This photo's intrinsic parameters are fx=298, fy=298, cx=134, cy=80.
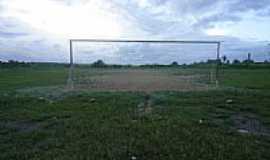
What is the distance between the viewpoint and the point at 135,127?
539 cm

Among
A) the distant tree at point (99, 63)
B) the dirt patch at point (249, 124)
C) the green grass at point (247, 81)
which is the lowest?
the dirt patch at point (249, 124)

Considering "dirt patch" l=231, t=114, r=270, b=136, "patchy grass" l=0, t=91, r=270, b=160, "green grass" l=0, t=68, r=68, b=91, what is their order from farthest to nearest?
"green grass" l=0, t=68, r=68, b=91
"dirt patch" l=231, t=114, r=270, b=136
"patchy grass" l=0, t=91, r=270, b=160

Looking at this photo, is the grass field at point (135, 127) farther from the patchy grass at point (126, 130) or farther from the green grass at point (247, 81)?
the green grass at point (247, 81)

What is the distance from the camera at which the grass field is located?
4168mm

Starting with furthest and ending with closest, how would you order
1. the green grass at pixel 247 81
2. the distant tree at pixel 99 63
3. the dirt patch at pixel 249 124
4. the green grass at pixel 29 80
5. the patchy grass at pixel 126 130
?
1. the green grass at pixel 29 80
2. the distant tree at pixel 99 63
3. the green grass at pixel 247 81
4. the dirt patch at pixel 249 124
5. the patchy grass at pixel 126 130

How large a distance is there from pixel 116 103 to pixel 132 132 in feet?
9.69

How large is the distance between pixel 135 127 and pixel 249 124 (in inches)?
92.8

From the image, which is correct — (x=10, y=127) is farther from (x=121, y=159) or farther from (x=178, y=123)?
(x=178, y=123)

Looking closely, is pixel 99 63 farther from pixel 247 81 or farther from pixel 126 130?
pixel 126 130

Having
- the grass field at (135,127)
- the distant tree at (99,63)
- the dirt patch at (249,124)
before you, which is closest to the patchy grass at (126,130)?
the grass field at (135,127)

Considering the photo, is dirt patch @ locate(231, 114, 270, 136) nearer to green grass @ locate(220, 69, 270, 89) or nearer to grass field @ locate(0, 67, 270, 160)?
grass field @ locate(0, 67, 270, 160)

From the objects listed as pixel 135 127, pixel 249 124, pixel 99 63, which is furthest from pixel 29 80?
pixel 249 124

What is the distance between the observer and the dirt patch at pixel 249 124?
544 cm

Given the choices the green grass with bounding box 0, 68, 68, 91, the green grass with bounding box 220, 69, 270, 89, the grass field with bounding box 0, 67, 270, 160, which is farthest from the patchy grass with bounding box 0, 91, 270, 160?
the green grass with bounding box 0, 68, 68, 91
